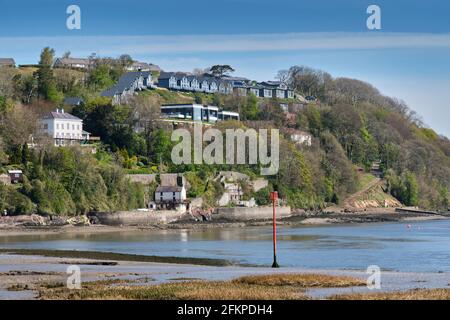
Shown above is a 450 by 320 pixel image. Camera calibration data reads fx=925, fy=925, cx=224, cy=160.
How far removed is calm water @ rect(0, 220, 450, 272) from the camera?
44.8 metres

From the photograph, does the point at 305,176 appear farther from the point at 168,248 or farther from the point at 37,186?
the point at 168,248

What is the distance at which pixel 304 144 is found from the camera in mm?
127062

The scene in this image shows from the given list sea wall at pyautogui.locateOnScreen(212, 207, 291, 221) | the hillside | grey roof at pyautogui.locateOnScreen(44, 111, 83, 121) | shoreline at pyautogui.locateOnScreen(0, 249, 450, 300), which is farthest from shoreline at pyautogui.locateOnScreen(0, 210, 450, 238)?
shoreline at pyautogui.locateOnScreen(0, 249, 450, 300)

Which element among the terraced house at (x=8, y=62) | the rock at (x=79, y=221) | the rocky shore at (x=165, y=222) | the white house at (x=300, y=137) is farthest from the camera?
the terraced house at (x=8, y=62)

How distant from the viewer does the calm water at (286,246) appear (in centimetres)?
4484

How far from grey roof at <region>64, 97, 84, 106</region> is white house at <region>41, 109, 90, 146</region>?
10.5 m

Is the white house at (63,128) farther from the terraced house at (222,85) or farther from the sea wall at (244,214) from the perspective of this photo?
the terraced house at (222,85)

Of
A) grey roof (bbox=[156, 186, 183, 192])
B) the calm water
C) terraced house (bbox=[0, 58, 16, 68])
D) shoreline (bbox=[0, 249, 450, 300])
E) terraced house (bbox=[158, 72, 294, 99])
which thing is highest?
terraced house (bbox=[0, 58, 16, 68])

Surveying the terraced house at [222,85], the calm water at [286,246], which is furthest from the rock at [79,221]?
the terraced house at [222,85]

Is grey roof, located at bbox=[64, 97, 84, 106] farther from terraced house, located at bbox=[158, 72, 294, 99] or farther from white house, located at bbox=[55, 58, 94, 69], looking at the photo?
white house, located at bbox=[55, 58, 94, 69]

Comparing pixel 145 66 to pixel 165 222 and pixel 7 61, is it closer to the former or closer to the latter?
pixel 7 61

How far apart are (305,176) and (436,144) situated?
229ft

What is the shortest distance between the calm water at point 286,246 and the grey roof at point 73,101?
4044 centimetres
